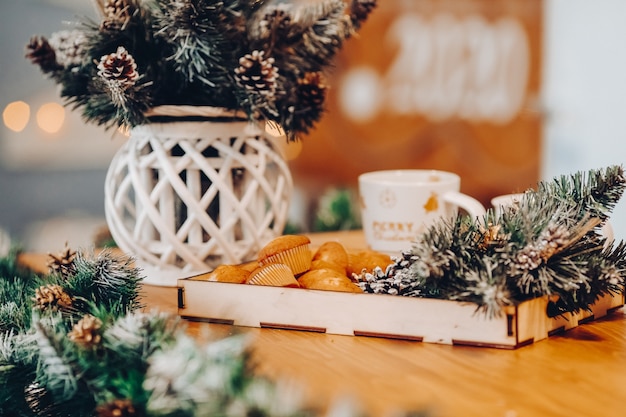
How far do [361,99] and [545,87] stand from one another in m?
0.76

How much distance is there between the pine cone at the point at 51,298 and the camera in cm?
72

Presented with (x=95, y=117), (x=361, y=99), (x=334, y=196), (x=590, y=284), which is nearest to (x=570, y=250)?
(x=590, y=284)

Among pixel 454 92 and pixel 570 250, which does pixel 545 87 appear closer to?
pixel 454 92

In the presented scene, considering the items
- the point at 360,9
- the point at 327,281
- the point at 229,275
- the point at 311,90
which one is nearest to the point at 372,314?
the point at 327,281

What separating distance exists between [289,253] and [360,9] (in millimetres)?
410

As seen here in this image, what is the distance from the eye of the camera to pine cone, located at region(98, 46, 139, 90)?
0.81 meters

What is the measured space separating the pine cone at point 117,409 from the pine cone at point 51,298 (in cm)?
20

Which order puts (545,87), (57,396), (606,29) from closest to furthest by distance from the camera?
(57,396)
(606,29)
(545,87)

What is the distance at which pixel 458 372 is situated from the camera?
63 centimetres

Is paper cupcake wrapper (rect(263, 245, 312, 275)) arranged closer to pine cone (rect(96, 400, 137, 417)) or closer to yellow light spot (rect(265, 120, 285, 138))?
yellow light spot (rect(265, 120, 285, 138))

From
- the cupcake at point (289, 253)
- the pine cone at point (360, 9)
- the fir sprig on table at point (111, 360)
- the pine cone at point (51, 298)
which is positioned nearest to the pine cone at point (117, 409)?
the fir sprig on table at point (111, 360)

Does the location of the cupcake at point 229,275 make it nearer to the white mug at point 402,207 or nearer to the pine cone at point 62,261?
the pine cone at point 62,261

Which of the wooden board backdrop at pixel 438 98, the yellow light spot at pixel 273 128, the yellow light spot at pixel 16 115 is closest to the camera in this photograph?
the yellow light spot at pixel 273 128

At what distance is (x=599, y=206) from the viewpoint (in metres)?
0.76
